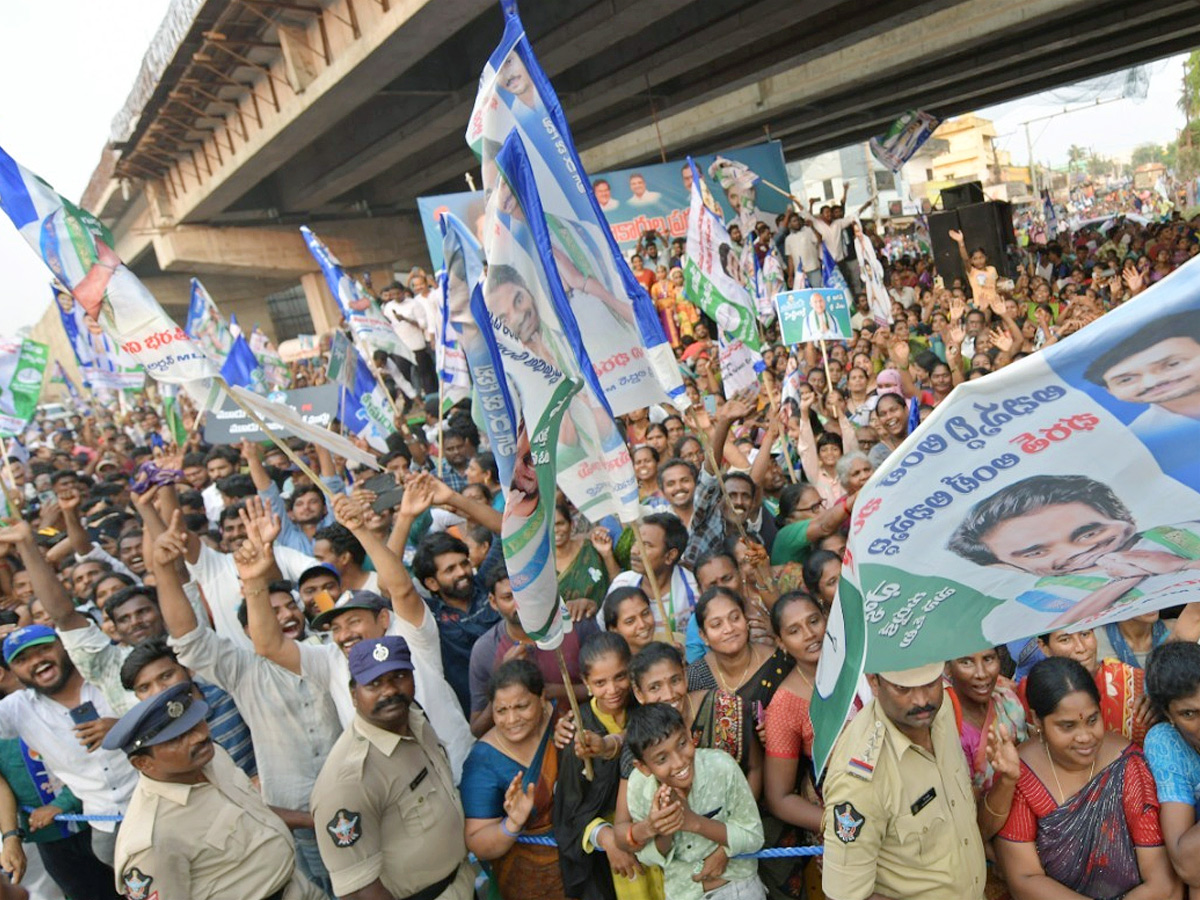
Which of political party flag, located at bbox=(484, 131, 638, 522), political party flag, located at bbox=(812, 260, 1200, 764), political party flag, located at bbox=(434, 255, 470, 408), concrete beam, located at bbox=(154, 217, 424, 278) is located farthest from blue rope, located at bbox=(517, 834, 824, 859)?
concrete beam, located at bbox=(154, 217, 424, 278)

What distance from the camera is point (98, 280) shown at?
5.13 meters

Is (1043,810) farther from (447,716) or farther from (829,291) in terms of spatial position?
(829,291)

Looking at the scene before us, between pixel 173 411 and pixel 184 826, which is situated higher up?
pixel 173 411

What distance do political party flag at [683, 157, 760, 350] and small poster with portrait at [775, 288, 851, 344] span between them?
42cm

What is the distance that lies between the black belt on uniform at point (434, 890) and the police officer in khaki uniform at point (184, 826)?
0.44 m

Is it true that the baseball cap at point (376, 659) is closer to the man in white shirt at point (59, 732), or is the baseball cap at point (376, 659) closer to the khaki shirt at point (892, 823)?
the khaki shirt at point (892, 823)

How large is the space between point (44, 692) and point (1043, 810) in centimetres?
431

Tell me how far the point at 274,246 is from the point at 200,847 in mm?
23779

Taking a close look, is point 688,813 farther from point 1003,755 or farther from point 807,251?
point 807,251

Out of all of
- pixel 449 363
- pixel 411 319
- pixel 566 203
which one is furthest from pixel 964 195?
pixel 566 203

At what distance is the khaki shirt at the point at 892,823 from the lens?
96.8 inches

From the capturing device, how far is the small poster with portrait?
7.03 metres

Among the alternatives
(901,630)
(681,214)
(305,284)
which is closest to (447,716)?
(901,630)

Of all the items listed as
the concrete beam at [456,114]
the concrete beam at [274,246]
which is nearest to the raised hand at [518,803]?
the concrete beam at [456,114]
